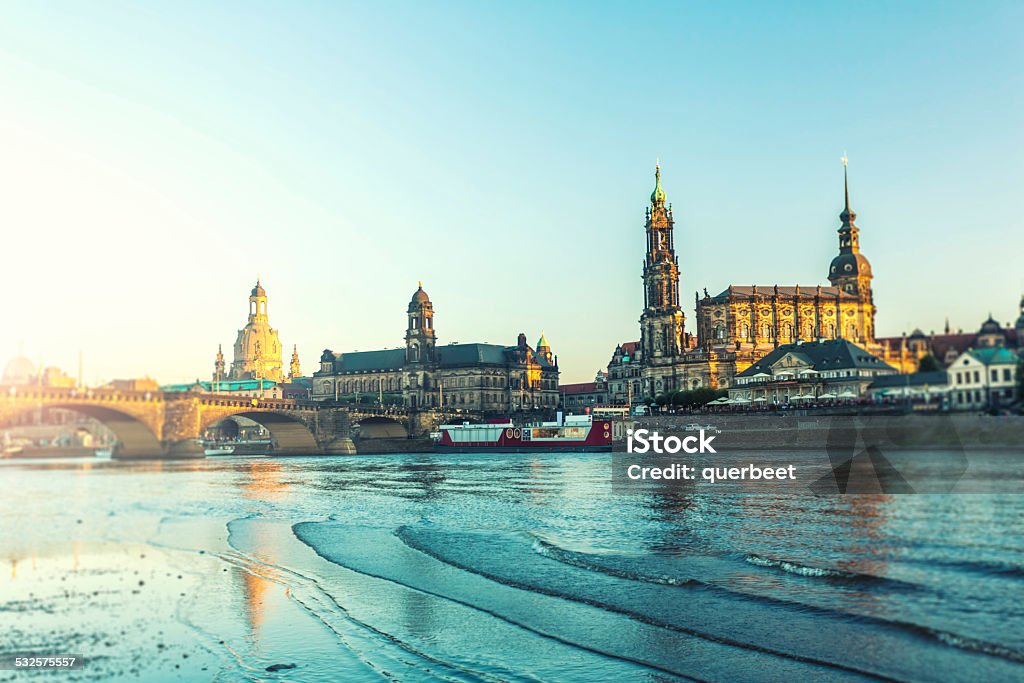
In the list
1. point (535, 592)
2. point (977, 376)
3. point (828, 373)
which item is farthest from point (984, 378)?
point (535, 592)

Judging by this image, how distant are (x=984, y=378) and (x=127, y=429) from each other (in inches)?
4330

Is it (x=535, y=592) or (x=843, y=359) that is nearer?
(x=843, y=359)

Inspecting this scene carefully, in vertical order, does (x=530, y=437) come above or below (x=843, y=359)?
below

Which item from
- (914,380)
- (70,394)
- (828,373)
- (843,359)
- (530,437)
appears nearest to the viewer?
(914,380)

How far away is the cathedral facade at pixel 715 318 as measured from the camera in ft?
487

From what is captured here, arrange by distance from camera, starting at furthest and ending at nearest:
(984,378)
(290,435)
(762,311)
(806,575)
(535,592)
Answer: (762,311) → (290,435) → (806,575) → (535,592) → (984,378)

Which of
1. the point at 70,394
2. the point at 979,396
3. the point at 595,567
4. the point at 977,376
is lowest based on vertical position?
the point at 595,567

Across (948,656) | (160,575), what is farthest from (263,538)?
(948,656)

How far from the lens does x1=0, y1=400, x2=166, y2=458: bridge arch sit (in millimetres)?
90875

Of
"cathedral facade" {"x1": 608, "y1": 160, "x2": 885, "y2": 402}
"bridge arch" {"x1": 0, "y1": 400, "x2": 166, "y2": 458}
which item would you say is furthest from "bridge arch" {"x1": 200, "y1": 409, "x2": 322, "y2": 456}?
"cathedral facade" {"x1": 608, "y1": 160, "x2": 885, "y2": 402}

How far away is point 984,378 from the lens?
41.3ft

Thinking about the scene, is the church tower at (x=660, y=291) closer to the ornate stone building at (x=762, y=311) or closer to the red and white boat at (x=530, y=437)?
the ornate stone building at (x=762, y=311)

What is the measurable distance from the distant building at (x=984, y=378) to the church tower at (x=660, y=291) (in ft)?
491

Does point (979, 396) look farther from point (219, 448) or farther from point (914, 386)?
point (219, 448)
